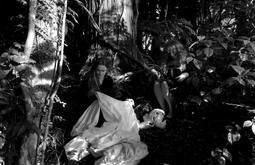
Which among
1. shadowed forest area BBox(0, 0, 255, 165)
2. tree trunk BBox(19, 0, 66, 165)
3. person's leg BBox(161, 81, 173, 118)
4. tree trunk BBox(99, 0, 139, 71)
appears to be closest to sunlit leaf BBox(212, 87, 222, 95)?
shadowed forest area BBox(0, 0, 255, 165)

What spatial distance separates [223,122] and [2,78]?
2.07 metres

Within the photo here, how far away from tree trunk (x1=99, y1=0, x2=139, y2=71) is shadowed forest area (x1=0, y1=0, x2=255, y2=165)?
1cm

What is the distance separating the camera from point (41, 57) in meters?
2.93

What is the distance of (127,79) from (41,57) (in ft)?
3.30

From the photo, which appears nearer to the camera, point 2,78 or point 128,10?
point 2,78

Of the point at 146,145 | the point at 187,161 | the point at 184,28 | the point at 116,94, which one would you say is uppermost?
the point at 184,28

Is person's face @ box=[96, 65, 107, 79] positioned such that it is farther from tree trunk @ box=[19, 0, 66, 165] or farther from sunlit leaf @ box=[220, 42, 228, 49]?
sunlit leaf @ box=[220, 42, 228, 49]

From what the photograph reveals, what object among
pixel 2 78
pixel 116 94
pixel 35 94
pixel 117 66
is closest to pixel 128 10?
pixel 117 66

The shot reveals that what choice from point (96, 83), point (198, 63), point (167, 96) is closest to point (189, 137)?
point (167, 96)

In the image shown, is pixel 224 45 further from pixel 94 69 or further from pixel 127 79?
pixel 94 69

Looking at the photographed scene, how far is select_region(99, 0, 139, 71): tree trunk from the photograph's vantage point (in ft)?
11.8

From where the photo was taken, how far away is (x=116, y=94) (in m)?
3.44

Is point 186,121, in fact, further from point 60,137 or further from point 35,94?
point 35,94

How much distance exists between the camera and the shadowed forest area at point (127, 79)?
263 centimetres
